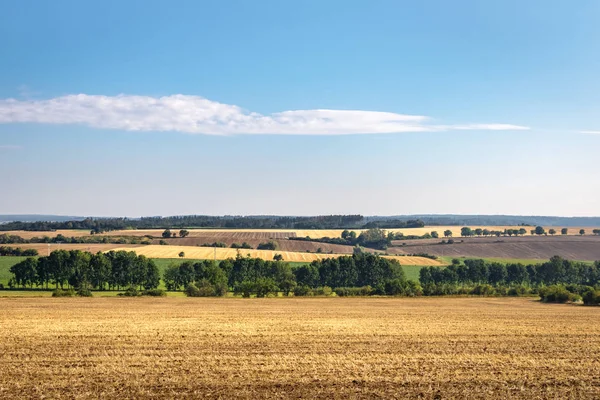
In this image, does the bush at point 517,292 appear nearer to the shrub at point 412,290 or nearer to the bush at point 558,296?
the bush at point 558,296

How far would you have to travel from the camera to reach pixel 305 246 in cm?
17662

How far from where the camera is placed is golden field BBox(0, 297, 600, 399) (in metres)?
21.8

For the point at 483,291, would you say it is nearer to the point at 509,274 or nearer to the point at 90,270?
the point at 509,274

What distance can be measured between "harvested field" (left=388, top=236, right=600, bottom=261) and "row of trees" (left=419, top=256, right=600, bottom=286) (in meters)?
25.4

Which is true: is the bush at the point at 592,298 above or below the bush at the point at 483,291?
above

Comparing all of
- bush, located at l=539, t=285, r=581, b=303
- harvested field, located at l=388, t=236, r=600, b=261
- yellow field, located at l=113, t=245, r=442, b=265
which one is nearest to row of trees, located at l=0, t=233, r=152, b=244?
yellow field, located at l=113, t=245, r=442, b=265

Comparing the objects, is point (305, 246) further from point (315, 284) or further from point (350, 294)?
point (350, 294)

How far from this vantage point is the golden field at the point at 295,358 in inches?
857

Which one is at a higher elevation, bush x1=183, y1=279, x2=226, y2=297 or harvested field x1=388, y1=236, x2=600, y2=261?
harvested field x1=388, y1=236, x2=600, y2=261

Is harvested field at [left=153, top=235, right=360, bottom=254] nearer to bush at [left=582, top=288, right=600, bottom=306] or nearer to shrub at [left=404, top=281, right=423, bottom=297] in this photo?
shrub at [left=404, top=281, right=423, bottom=297]

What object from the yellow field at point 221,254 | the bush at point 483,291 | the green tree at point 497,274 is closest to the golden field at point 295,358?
the bush at point 483,291

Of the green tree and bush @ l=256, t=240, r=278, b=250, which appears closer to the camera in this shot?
the green tree

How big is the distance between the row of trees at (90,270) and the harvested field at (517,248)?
86650 millimetres

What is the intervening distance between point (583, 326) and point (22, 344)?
129ft
